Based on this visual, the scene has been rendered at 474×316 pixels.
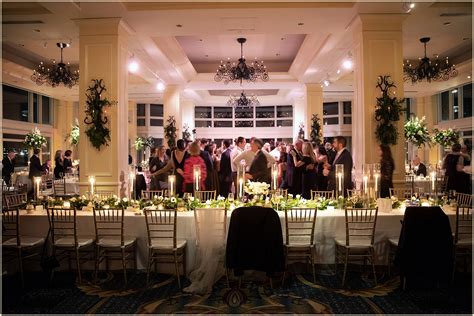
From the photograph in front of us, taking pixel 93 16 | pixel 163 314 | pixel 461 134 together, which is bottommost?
pixel 163 314

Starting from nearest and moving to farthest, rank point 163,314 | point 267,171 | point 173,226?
point 163,314
point 173,226
point 267,171

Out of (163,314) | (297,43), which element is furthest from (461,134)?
(163,314)

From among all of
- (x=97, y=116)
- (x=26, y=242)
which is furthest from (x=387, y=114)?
(x=26, y=242)

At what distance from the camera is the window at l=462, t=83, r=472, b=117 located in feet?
42.1

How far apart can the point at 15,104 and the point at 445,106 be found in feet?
50.5

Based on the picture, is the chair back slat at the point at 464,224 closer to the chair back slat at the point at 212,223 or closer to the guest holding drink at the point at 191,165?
the chair back slat at the point at 212,223

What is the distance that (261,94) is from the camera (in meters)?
17.7

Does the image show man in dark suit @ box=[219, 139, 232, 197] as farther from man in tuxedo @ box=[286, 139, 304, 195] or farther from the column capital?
the column capital

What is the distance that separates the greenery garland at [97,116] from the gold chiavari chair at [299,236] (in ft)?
11.8

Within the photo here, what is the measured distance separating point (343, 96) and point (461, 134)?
495 cm

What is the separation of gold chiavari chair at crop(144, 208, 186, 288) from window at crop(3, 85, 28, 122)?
10567mm

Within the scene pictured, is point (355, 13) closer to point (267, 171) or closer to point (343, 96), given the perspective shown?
point (267, 171)

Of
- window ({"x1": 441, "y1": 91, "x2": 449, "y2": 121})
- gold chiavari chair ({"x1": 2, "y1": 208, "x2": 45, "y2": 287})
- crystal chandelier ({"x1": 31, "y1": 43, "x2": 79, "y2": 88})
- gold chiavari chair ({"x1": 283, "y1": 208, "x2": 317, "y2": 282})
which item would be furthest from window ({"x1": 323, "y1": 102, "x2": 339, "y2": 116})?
gold chiavari chair ({"x1": 2, "y1": 208, "x2": 45, "y2": 287})

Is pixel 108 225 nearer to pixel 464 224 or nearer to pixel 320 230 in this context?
pixel 320 230
